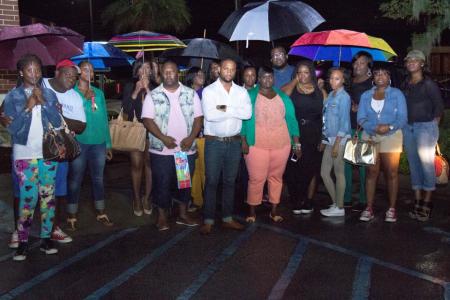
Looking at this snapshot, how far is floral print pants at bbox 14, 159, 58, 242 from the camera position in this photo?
5199 mm

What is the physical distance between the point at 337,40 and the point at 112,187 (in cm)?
421

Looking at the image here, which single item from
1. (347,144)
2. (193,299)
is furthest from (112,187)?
(193,299)

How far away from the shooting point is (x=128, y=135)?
21.8 feet

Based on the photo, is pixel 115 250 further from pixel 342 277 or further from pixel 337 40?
pixel 337 40

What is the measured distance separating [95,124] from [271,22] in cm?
254

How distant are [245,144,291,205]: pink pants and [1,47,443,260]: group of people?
1 centimetres

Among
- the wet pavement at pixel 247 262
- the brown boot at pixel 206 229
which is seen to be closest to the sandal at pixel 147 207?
the wet pavement at pixel 247 262

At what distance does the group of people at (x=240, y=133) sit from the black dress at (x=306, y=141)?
0.5 inches

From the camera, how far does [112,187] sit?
884 cm

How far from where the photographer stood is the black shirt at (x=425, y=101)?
21.2 feet

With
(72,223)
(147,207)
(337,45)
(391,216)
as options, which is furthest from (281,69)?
(72,223)

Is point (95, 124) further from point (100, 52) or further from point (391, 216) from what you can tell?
point (391, 216)

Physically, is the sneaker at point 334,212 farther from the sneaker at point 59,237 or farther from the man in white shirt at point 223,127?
the sneaker at point 59,237

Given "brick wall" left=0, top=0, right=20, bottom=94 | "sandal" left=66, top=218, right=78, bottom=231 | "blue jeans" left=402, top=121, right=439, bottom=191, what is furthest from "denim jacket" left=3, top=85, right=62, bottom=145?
"brick wall" left=0, top=0, right=20, bottom=94
